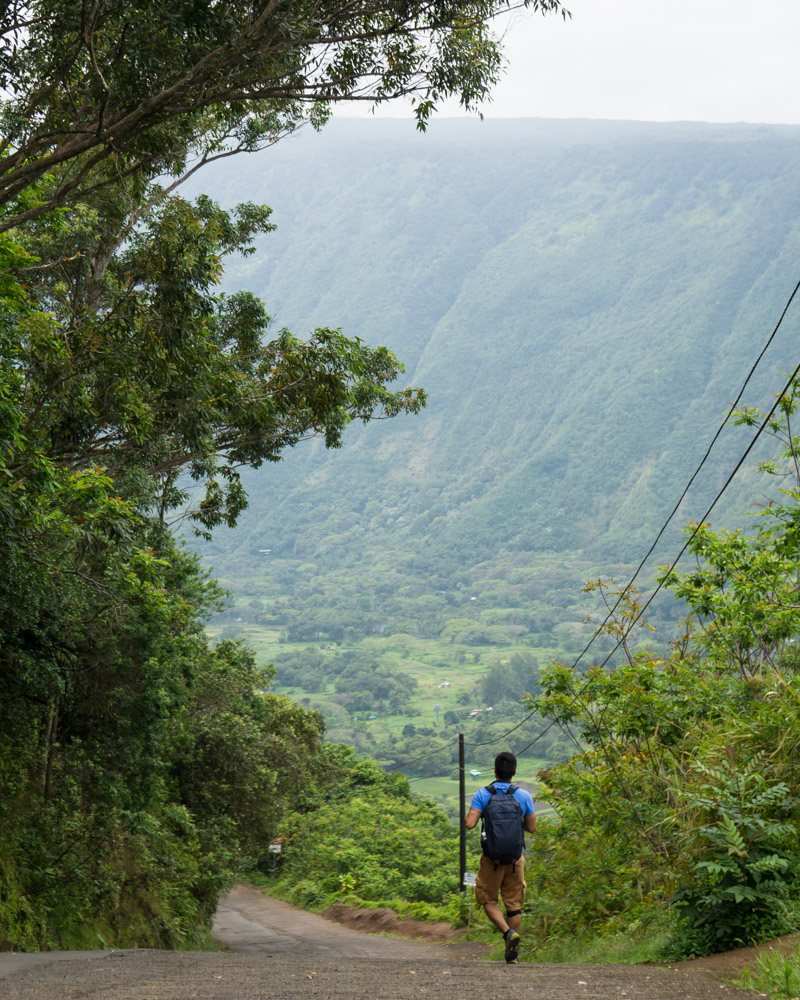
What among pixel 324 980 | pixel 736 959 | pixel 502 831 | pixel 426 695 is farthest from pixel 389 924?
pixel 426 695

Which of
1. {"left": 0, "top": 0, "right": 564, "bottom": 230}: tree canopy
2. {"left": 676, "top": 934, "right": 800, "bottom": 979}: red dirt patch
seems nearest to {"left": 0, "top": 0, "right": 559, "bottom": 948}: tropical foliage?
{"left": 0, "top": 0, "right": 564, "bottom": 230}: tree canopy

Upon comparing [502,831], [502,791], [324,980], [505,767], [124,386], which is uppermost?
[124,386]

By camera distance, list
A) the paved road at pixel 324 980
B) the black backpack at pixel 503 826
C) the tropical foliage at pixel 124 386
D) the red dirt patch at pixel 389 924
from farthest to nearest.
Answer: the red dirt patch at pixel 389 924 < the tropical foliage at pixel 124 386 < the black backpack at pixel 503 826 < the paved road at pixel 324 980

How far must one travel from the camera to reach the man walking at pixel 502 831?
262 inches

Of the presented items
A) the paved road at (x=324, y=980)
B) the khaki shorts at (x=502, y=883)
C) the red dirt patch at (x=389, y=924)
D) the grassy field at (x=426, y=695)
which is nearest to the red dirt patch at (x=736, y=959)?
the paved road at (x=324, y=980)

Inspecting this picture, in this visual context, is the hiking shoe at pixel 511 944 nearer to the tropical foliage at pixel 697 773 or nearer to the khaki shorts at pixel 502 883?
the khaki shorts at pixel 502 883

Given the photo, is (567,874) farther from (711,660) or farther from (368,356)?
(368,356)

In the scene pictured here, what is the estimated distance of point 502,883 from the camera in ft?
23.2

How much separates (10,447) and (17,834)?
5485mm

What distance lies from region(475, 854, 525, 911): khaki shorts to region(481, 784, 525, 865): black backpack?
0.53 feet

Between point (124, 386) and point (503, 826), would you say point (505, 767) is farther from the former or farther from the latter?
point (124, 386)

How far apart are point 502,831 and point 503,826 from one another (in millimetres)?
41

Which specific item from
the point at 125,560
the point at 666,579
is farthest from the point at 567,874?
the point at 125,560

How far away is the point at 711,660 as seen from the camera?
486 inches
